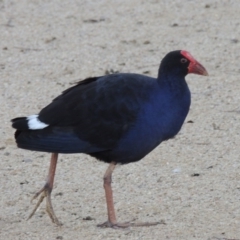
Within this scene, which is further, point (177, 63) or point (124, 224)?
point (177, 63)

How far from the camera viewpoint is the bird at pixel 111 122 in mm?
6918

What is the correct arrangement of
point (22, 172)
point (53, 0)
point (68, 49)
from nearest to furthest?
point (22, 172) → point (68, 49) → point (53, 0)

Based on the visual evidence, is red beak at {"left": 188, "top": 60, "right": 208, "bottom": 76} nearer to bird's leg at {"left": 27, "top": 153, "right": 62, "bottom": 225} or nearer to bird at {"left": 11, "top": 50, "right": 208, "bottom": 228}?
bird at {"left": 11, "top": 50, "right": 208, "bottom": 228}

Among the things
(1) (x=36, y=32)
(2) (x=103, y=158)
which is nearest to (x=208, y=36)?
(1) (x=36, y=32)

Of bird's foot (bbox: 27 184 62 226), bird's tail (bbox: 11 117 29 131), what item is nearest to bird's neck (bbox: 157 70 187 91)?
bird's tail (bbox: 11 117 29 131)

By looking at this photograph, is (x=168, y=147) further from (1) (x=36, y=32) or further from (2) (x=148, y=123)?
(1) (x=36, y=32)

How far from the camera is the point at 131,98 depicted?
274 inches

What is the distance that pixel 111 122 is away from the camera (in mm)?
6984

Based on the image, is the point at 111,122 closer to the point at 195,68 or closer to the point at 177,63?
the point at 177,63

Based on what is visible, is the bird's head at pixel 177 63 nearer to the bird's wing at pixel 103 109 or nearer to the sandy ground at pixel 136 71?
the bird's wing at pixel 103 109

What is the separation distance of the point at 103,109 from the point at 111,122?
0.11m

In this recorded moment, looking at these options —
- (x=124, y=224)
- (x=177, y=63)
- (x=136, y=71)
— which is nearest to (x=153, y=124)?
(x=177, y=63)

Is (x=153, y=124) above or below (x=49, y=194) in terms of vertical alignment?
above

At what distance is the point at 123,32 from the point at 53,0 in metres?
1.84
